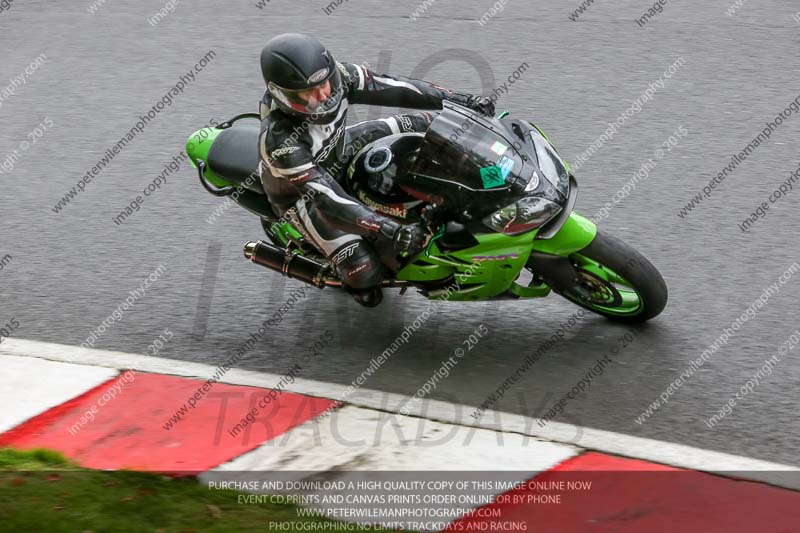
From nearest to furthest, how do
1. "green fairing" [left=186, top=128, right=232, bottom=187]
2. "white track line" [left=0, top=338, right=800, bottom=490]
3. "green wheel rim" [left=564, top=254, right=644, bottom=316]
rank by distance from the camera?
"white track line" [left=0, top=338, right=800, bottom=490] < "green wheel rim" [left=564, top=254, right=644, bottom=316] < "green fairing" [left=186, top=128, right=232, bottom=187]

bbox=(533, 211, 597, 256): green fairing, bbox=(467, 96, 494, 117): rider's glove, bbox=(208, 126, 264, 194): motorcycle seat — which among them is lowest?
bbox=(208, 126, 264, 194): motorcycle seat

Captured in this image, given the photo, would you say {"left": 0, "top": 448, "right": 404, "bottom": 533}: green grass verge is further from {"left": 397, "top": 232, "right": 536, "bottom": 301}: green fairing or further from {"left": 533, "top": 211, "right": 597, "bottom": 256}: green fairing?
{"left": 533, "top": 211, "right": 597, "bottom": 256}: green fairing

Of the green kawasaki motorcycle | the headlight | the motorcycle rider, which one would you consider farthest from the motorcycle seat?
the headlight

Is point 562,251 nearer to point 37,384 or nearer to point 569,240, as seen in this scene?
point 569,240

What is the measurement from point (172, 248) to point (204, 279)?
50 centimetres

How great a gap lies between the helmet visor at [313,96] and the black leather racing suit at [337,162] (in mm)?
126

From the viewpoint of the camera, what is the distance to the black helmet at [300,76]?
18.5 ft

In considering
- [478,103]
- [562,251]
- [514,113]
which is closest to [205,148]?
[478,103]

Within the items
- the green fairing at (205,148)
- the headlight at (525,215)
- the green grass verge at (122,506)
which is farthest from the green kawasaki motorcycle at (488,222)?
the green grass verge at (122,506)

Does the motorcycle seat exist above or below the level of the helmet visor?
below

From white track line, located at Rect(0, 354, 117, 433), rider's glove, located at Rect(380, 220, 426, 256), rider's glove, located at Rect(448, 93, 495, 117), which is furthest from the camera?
rider's glove, located at Rect(448, 93, 495, 117)

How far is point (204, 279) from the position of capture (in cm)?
718

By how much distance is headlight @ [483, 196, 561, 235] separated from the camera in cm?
571

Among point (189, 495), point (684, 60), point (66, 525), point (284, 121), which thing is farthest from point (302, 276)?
point (684, 60)
